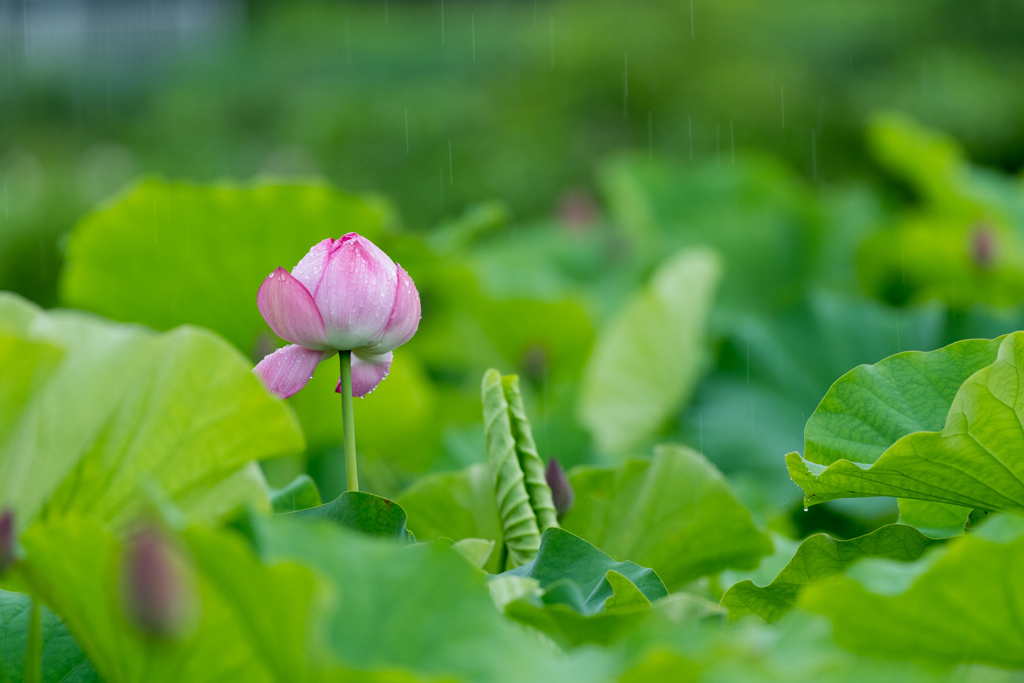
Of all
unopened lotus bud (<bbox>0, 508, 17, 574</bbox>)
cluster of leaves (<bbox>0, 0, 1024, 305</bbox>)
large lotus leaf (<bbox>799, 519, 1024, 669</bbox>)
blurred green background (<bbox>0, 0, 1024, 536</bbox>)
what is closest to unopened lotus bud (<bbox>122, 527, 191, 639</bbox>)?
unopened lotus bud (<bbox>0, 508, 17, 574</bbox>)

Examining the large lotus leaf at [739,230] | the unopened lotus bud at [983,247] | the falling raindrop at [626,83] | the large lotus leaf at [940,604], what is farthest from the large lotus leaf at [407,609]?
the falling raindrop at [626,83]

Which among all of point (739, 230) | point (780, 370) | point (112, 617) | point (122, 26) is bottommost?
point (780, 370)

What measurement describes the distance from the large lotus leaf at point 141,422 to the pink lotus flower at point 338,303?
0.04m

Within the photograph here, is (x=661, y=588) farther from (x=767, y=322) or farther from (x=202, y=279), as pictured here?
(x=767, y=322)

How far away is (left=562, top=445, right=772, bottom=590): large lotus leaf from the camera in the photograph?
2.30 feet

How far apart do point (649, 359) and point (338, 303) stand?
0.87 metres

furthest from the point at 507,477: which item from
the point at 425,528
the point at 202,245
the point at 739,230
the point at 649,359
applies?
the point at 739,230

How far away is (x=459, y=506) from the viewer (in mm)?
693

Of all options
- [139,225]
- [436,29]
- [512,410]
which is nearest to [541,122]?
[139,225]

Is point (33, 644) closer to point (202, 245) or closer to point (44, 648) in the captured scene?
point (44, 648)

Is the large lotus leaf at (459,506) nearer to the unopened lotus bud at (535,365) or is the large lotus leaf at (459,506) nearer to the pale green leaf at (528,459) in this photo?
the pale green leaf at (528,459)

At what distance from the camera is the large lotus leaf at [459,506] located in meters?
0.69

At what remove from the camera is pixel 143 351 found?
21.6 inches

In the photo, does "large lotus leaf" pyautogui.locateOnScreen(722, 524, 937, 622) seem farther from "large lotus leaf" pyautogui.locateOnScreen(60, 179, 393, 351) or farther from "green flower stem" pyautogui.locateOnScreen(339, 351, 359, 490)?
"large lotus leaf" pyautogui.locateOnScreen(60, 179, 393, 351)
